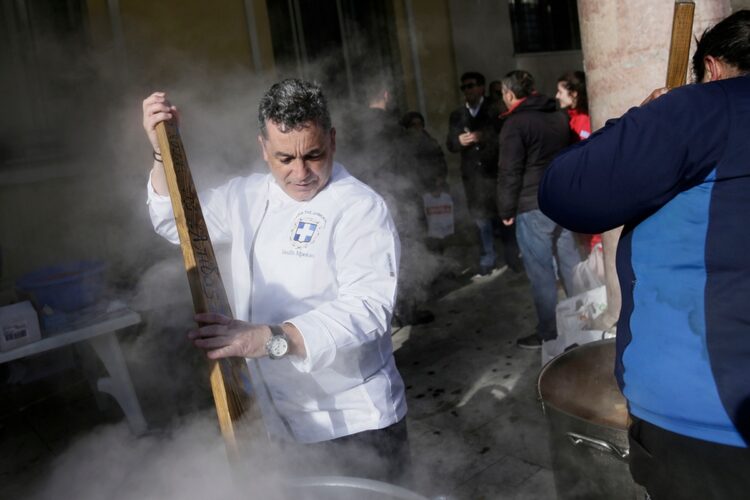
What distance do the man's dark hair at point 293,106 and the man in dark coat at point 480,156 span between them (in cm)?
464

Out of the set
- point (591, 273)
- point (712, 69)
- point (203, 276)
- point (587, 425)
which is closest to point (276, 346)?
point (203, 276)

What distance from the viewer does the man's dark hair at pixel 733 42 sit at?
55.7 inches

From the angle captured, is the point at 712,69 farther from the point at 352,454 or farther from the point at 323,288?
the point at 352,454

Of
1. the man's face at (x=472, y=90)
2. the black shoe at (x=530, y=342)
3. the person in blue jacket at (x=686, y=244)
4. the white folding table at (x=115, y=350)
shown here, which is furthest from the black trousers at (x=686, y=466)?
the man's face at (x=472, y=90)

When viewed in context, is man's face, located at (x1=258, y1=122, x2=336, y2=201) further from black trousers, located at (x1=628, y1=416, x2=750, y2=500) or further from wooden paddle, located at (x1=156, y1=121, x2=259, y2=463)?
black trousers, located at (x1=628, y1=416, x2=750, y2=500)

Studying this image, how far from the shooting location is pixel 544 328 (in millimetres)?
4609

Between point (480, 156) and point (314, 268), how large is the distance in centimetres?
493

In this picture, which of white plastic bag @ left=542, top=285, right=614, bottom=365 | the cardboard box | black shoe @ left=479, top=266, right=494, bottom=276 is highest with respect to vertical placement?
the cardboard box

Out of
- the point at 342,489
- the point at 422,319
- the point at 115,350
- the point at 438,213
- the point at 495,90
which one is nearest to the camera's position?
the point at 342,489

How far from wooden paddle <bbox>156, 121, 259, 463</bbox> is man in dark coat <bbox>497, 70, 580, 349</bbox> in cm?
330

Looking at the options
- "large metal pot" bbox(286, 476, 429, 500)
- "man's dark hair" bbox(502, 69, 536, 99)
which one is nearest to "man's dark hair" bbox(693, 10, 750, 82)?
"large metal pot" bbox(286, 476, 429, 500)

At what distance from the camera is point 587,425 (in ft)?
6.48

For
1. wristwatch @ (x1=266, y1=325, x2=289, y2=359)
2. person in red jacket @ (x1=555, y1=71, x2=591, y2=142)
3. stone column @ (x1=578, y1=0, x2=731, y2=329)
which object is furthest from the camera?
person in red jacket @ (x1=555, y1=71, x2=591, y2=142)

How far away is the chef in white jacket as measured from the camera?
178cm
